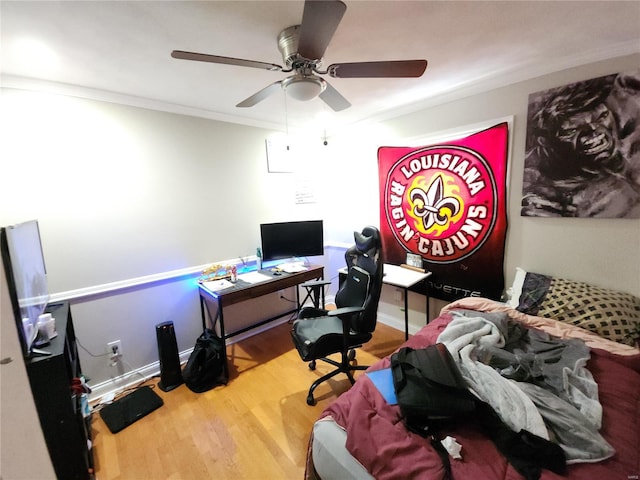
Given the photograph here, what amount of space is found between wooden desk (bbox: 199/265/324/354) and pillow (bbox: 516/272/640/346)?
188cm

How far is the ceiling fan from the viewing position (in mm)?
1023

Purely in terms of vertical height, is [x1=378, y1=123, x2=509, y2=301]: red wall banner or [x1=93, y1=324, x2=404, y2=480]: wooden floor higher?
[x1=378, y1=123, x2=509, y2=301]: red wall banner

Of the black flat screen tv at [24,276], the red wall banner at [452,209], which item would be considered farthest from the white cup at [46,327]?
the red wall banner at [452,209]

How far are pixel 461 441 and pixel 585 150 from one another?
6.55 feet

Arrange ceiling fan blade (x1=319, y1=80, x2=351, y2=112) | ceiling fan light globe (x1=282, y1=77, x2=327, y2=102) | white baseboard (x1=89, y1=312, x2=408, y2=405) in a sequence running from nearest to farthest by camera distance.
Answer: ceiling fan light globe (x1=282, y1=77, x2=327, y2=102), ceiling fan blade (x1=319, y1=80, x2=351, y2=112), white baseboard (x1=89, y1=312, x2=408, y2=405)

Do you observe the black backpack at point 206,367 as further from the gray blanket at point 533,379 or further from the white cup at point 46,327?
the gray blanket at point 533,379

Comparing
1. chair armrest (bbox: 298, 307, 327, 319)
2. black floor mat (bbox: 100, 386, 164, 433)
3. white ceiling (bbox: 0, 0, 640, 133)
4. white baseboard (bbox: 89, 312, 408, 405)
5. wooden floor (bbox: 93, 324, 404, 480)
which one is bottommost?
wooden floor (bbox: 93, 324, 404, 480)

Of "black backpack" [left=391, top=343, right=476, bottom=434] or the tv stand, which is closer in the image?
"black backpack" [left=391, top=343, right=476, bottom=434]

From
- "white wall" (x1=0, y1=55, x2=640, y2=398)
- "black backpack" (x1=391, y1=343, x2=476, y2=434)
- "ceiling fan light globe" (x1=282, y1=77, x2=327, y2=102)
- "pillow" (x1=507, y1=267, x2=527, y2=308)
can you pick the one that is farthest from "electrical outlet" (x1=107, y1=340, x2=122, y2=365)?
"pillow" (x1=507, y1=267, x2=527, y2=308)

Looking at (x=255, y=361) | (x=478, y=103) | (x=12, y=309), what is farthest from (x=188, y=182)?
(x=478, y=103)

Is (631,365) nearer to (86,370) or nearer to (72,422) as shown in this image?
(72,422)

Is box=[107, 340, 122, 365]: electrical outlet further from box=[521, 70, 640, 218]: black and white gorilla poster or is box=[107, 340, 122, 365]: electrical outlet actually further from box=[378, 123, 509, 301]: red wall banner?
box=[521, 70, 640, 218]: black and white gorilla poster

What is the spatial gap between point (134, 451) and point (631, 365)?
288cm

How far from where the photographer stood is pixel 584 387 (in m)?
1.20
